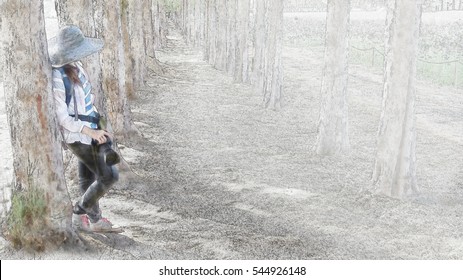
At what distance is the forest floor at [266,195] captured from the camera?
20.1 ft

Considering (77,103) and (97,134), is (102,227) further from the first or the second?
(77,103)

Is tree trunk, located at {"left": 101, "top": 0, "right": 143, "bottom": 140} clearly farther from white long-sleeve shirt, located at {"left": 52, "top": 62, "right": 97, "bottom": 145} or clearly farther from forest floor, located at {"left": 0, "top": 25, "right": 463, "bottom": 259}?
white long-sleeve shirt, located at {"left": 52, "top": 62, "right": 97, "bottom": 145}

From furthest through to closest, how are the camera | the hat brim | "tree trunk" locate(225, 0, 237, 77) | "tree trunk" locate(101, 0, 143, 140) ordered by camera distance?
"tree trunk" locate(225, 0, 237, 77) → "tree trunk" locate(101, 0, 143, 140) → the camera → the hat brim

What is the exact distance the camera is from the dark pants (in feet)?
17.4

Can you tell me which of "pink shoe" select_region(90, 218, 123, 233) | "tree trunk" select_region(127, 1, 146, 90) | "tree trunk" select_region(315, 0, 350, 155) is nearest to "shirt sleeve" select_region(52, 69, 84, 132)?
"pink shoe" select_region(90, 218, 123, 233)

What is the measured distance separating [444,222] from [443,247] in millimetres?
916

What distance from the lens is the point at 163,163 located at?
32.4ft

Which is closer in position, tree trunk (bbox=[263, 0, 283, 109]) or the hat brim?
the hat brim

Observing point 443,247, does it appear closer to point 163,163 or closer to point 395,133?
point 395,133

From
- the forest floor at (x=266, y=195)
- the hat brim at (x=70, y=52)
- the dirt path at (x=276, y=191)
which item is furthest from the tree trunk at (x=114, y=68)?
the hat brim at (x=70, y=52)

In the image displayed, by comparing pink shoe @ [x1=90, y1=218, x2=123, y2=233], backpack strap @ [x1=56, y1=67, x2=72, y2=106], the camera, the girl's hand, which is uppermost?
backpack strap @ [x1=56, y1=67, x2=72, y2=106]

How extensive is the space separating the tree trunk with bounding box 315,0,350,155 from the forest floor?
0.35 meters

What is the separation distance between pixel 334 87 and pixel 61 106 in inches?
266

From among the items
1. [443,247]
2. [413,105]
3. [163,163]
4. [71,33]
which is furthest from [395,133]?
[71,33]
